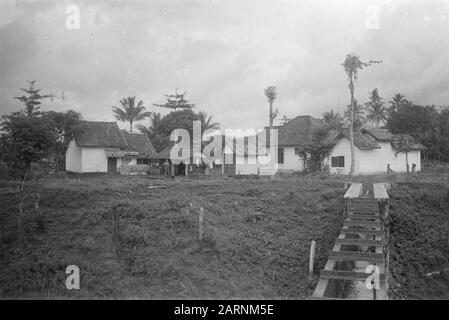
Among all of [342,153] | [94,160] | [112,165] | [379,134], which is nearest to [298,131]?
[342,153]

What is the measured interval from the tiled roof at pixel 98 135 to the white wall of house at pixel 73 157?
92 centimetres

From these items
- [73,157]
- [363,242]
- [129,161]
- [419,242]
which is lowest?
[419,242]

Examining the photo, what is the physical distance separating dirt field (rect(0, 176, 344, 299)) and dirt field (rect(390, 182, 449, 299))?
195 cm

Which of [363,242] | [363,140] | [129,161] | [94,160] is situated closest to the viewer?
[363,242]

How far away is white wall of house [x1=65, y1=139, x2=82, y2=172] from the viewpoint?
1185 inches

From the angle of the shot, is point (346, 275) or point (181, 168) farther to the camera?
point (181, 168)

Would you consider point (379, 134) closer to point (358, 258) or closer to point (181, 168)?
point (181, 168)

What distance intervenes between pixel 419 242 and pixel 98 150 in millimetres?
23950

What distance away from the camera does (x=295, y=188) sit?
1731 centimetres

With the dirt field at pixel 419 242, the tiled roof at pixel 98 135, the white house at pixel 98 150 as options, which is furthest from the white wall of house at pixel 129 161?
the dirt field at pixel 419 242

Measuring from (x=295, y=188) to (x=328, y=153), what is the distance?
10.4 metres

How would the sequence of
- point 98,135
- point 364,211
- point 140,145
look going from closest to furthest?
point 364,211, point 98,135, point 140,145

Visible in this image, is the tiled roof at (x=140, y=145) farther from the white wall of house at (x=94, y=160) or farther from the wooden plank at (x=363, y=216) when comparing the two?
the wooden plank at (x=363, y=216)

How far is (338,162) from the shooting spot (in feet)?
91.1
